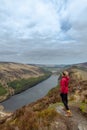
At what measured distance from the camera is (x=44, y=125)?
60.7 ft

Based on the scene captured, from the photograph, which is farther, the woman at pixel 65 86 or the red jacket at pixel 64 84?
the red jacket at pixel 64 84

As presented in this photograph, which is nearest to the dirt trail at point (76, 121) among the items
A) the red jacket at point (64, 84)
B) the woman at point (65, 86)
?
the woman at point (65, 86)

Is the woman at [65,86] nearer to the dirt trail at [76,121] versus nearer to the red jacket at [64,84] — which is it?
the red jacket at [64,84]

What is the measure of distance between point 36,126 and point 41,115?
4.36ft

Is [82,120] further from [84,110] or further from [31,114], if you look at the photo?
[31,114]

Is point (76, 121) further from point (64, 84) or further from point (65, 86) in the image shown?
point (64, 84)

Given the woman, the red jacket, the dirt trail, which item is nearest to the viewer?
the dirt trail

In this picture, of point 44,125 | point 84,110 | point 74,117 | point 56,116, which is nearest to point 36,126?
point 44,125

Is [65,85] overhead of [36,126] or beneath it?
overhead

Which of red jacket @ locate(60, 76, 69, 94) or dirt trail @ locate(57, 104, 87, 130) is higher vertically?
red jacket @ locate(60, 76, 69, 94)

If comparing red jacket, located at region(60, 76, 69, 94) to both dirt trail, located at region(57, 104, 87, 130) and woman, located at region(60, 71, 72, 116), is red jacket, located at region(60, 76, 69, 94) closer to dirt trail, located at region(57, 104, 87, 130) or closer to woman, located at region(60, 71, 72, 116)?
woman, located at region(60, 71, 72, 116)

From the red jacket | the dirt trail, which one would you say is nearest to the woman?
the red jacket

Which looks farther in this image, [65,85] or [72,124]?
[65,85]

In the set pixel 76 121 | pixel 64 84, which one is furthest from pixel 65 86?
pixel 76 121
